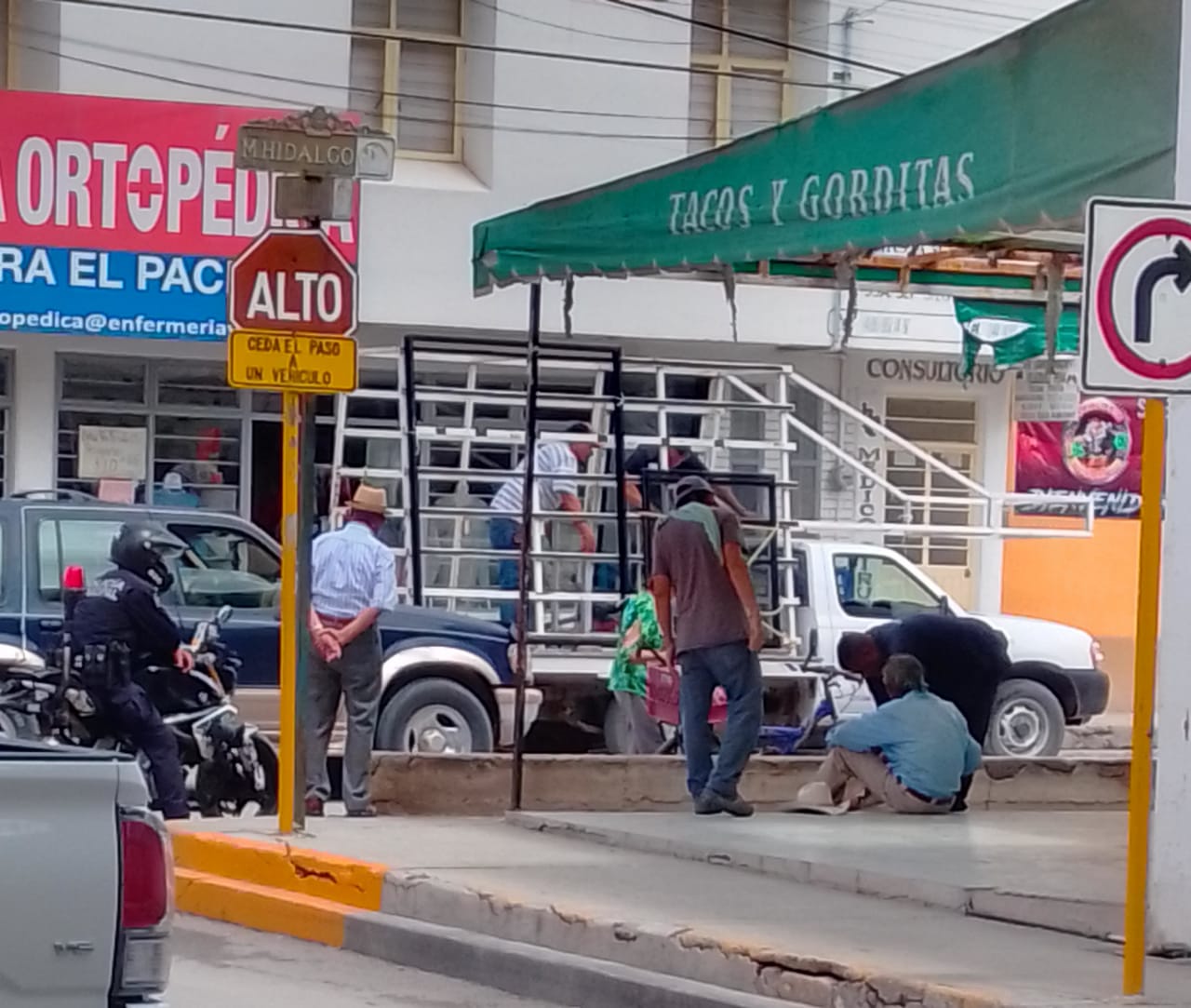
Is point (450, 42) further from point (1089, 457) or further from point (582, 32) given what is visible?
point (1089, 457)

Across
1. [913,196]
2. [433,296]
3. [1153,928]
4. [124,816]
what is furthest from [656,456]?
[124,816]

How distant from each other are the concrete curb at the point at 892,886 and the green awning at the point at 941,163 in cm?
256

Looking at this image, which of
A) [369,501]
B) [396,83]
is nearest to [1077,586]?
[396,83]

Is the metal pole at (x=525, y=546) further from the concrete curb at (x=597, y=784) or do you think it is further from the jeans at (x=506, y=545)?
the jeans at (x=506, y=545)

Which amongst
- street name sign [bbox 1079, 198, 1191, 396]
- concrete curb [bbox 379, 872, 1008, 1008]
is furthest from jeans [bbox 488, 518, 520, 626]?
street name sign [bbox 1079, 198, 1191, 396]

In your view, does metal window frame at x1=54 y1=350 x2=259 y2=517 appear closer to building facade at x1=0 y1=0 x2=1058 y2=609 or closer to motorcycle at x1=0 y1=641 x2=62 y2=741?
building facade at x1=0 y1=0 x2=1058 y2=609

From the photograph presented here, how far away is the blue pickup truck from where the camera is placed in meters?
14.5

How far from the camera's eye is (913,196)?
30.3 feet

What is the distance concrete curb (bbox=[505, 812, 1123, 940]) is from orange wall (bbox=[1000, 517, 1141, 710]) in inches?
507

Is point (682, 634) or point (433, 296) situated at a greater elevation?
point (433, 296)

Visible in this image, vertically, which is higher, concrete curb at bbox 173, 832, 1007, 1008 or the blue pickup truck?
the blue pickup truck

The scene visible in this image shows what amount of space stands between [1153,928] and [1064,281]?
Answer: 5.37 m

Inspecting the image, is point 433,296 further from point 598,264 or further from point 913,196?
point 913,196

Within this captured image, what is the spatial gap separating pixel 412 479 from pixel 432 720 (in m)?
1.94
